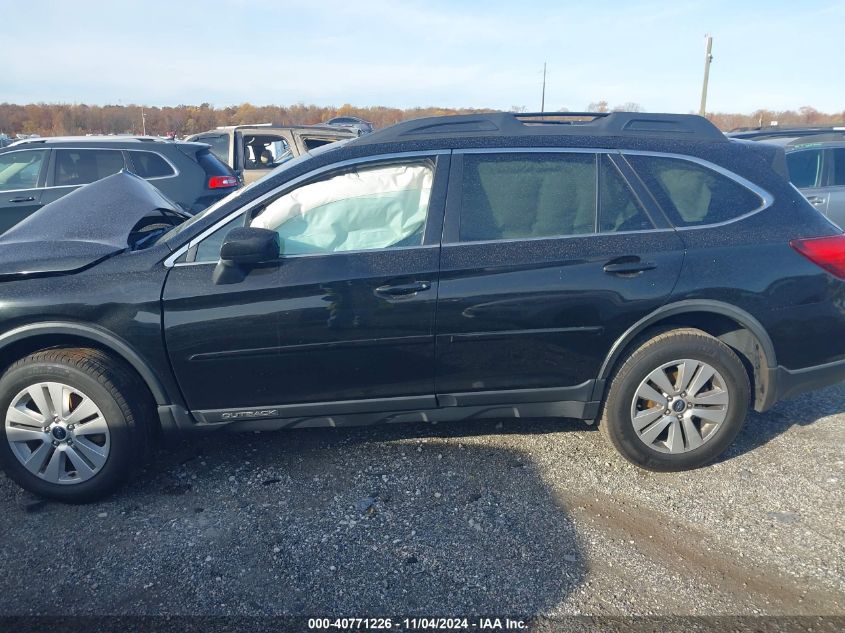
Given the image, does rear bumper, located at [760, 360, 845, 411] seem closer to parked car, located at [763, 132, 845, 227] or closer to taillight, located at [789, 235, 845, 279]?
taillight, located at [789, 235, 845, 279]

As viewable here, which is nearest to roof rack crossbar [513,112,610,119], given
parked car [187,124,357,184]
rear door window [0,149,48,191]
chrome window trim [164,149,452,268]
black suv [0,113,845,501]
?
black suv [0,113,845,501]

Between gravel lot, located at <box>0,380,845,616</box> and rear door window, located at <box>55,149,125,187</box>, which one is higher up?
rear door window, located at <box>55,149,125,187</box>

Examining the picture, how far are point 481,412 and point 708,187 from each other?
5.61ft

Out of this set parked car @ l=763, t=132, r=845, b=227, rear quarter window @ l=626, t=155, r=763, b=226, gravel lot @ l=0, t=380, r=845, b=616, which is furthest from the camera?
parked car @ l=763, t=132, r=845, b=227

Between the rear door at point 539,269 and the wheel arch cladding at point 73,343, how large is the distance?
146 cm

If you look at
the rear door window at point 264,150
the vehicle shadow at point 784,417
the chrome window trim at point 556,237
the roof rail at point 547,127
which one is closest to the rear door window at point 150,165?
the rear door window at point 264,150

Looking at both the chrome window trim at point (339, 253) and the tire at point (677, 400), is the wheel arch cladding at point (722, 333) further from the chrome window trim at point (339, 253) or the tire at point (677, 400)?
the chrome window trim at point (339, 253)

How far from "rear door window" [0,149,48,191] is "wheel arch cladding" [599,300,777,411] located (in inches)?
266

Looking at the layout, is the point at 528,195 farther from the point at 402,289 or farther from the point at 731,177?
the point at 731,177

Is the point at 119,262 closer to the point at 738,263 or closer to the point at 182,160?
the point at 738,263

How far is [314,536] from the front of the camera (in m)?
2.87

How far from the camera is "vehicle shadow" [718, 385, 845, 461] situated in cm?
369

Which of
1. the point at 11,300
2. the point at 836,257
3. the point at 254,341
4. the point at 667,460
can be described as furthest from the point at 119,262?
the point at 836,257

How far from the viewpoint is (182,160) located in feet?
23.7
